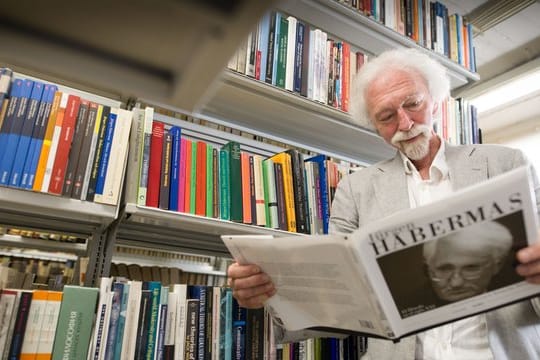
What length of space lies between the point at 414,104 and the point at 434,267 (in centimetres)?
67

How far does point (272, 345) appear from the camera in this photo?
1.18 meters

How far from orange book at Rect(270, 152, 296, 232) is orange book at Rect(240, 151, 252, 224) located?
0.12 m

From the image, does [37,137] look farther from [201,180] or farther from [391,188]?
[391,188]

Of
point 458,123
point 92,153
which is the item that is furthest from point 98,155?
point 458,123

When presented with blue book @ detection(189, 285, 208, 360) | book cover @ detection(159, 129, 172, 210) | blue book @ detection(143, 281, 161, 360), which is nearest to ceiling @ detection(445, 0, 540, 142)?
book cover @ detection(159, 129, 172, 210)

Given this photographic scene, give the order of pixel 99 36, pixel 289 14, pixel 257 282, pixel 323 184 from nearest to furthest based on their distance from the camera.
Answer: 1. pixel 99 36
2. pixel 257 282
3. pixel 323 184
4. pixel 289 14

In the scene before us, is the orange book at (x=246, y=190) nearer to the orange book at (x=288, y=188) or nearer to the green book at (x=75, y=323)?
the orange book at (x=288, y=188)

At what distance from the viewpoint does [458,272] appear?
0.68 metres

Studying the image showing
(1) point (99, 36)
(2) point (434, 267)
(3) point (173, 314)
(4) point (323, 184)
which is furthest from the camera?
(4) point (323, 184)

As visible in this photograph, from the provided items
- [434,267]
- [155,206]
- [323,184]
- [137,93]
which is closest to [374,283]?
[434,267]

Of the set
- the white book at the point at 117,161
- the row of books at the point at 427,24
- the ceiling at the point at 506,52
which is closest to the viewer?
the white book at the point at 117,161

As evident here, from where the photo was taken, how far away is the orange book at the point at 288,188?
1.33 meters

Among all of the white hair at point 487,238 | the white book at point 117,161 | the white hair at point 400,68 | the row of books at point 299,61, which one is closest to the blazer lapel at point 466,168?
the white hair at point 400,68

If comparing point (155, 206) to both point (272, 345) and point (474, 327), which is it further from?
point (474, 327)
